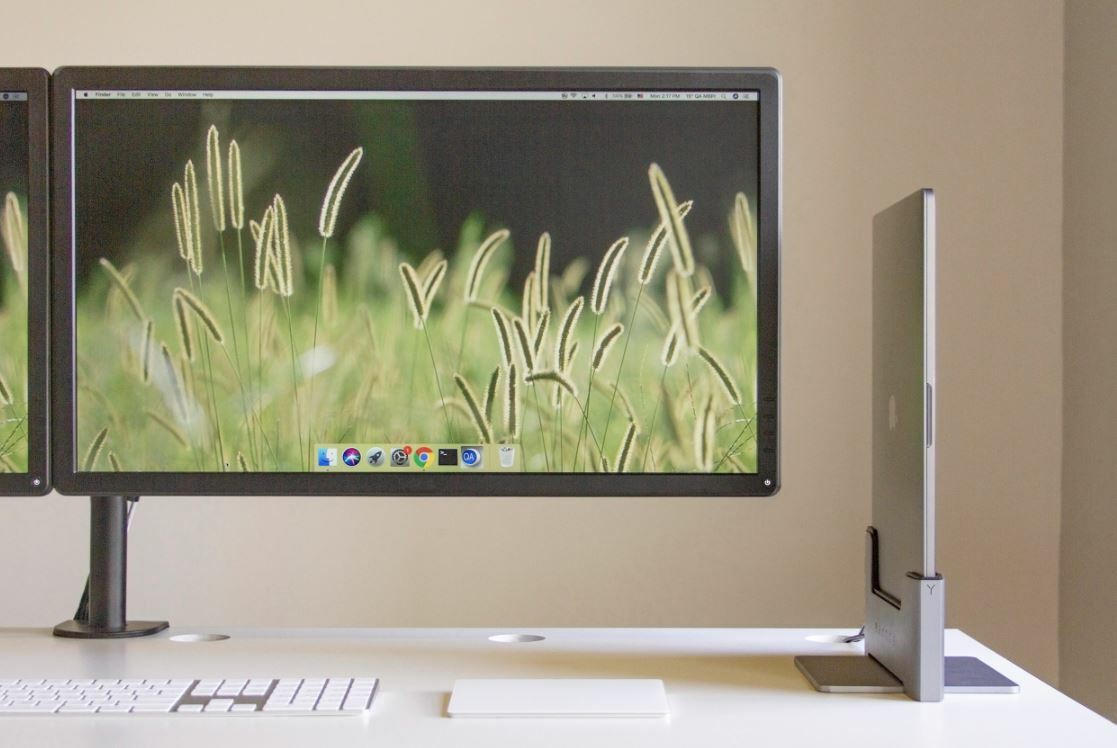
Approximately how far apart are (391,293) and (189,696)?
0.37 metres

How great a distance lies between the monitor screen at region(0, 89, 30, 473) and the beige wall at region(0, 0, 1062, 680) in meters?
1.11

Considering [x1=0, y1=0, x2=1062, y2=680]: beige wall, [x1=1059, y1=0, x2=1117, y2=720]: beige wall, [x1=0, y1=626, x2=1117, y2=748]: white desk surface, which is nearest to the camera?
[x1=0, y1=626, x2=1117, y2=748]: white desk surface

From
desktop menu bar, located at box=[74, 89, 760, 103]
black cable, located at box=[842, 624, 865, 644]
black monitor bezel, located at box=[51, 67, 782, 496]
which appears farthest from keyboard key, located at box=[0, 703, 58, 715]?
black cable, located at box=[842, 624, 865, 644]

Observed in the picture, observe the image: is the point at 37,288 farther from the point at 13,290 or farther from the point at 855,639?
the point at 855,639

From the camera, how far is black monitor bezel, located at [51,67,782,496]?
949 millimetres

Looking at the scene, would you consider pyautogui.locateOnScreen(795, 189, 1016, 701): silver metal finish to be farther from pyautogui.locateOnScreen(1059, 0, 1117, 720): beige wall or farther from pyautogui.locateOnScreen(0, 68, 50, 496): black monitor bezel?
pyautogui.locateOnScreen(1059, 0, 1117, 720): beige wall

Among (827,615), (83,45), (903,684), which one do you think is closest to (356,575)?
(827,615)

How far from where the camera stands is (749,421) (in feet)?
3.12

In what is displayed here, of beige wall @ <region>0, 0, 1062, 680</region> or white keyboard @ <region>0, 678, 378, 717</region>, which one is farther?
beige wall @ <region>0, 0, 1062, 680</region>

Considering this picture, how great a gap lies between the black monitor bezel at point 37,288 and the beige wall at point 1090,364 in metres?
1.63

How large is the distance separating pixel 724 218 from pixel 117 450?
56cm

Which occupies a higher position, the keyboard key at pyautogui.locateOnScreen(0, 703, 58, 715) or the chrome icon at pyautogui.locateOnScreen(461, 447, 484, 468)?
the chrome icon at pyautogui.locateOnScreen(461, 447, 484, 468)

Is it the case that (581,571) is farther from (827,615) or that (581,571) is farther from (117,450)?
(117,450)

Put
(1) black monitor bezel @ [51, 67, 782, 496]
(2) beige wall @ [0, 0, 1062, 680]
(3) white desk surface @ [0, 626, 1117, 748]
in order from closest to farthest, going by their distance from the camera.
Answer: (3) white desk surface @ [0, 626, 1117, 748]
(1) black monitor bezel @ [51, 67, 782, 496]
(2) beige wall @ [0, 0, 1062, 680]
